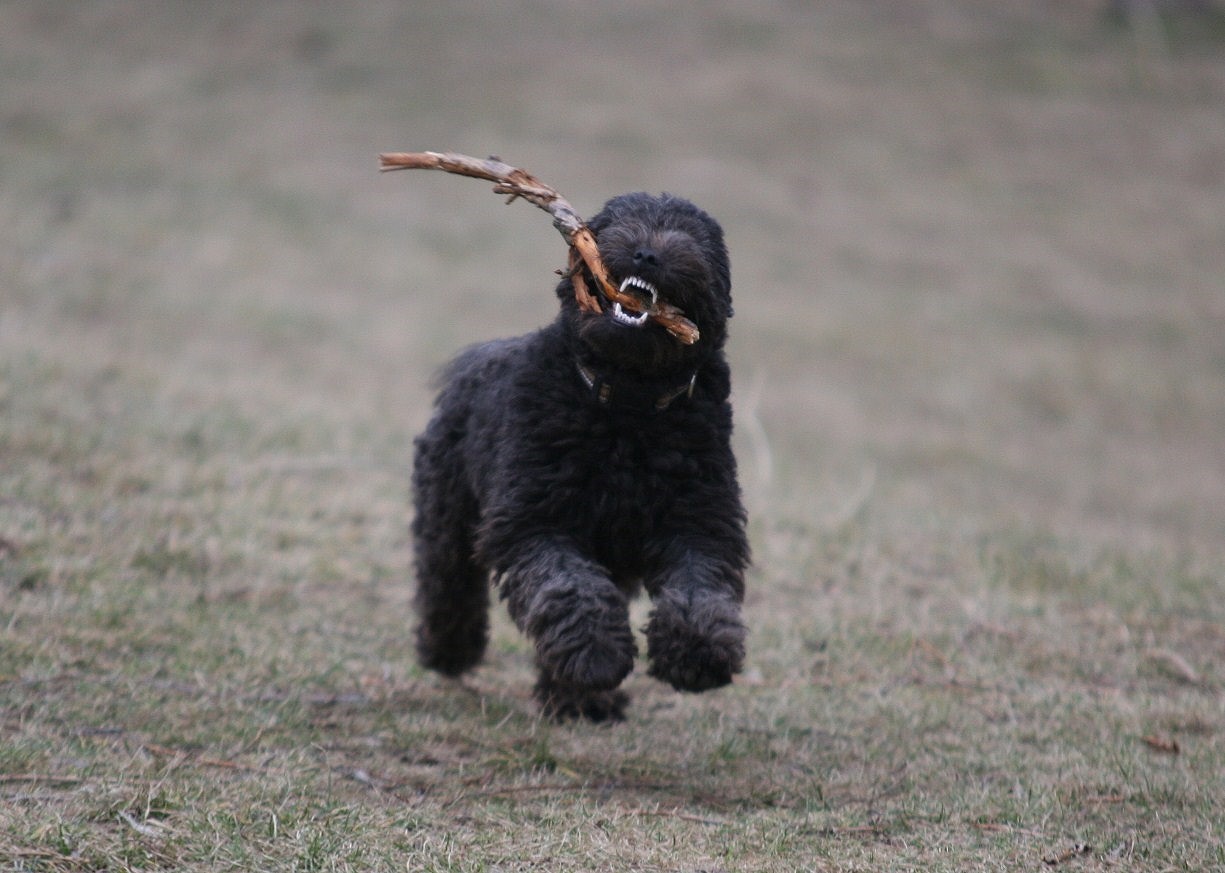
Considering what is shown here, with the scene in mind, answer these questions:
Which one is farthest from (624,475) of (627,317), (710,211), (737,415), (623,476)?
(710,211)

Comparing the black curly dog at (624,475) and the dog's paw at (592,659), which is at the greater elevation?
the black curly dog at (624,475)

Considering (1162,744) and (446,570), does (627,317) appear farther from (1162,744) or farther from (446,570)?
(1162,744)

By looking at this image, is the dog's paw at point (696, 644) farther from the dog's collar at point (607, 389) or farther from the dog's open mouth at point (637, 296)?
the dog's open mouth at point (637, 296)

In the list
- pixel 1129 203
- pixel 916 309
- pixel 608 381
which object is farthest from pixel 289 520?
pixel 1129 203

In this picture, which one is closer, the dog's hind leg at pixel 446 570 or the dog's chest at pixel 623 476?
the dog's chest at pixel 623 476

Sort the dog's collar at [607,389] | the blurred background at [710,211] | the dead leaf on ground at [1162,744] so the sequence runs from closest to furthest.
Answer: the dog's collar at [607,389] < the dead leaf on ground at [1162,744] < the blurred background at [710,211]

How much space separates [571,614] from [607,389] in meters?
0.87

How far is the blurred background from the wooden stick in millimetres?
3486

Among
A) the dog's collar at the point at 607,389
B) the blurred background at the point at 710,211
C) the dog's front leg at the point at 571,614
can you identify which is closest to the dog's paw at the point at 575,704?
the dog's front leg at the point at 571,614

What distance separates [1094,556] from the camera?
9531mm

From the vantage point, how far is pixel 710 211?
2105cm

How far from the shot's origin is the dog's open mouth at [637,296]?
4.93 meters

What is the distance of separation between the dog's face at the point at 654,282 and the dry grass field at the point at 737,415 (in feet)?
5.10

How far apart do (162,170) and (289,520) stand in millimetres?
12986
